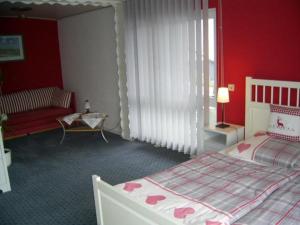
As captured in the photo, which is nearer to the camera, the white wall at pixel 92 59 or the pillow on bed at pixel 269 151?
the pillow on bed at pixel 269 151

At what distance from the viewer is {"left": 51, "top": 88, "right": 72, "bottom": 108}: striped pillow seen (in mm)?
6504

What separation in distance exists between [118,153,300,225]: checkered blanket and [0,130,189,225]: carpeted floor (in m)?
0.89

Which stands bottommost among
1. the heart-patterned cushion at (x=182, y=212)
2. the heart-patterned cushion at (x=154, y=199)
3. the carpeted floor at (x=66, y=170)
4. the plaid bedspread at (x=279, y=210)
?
the carpeted floor at (x=66, y=170)

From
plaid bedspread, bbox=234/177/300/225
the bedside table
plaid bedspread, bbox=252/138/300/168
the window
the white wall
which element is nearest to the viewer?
plaid bedspread, bbox=234/177/300/225

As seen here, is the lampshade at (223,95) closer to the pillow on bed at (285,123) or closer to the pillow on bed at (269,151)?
the pillow on bed at (285,123)

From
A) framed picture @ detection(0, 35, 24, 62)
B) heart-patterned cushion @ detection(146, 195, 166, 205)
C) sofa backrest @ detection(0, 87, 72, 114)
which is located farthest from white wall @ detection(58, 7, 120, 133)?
heart-patterned cushion @ detection(146, 195, 166, 205)

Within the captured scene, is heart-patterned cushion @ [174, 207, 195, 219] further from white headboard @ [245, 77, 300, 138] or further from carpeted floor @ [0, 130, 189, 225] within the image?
white headboard @ [245, 77, 300, 138]

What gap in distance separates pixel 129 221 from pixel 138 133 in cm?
315

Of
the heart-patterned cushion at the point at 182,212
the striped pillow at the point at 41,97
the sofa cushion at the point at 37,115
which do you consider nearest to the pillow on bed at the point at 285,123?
the heart-patterned cushion at the point at 182,212

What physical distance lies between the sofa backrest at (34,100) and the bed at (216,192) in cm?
422

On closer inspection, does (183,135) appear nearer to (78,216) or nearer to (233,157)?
(233,157)

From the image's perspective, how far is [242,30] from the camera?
3863 millimetres

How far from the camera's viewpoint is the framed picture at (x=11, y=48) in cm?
621

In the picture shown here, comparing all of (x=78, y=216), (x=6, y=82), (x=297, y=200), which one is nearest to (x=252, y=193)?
(x=297, y=200)
